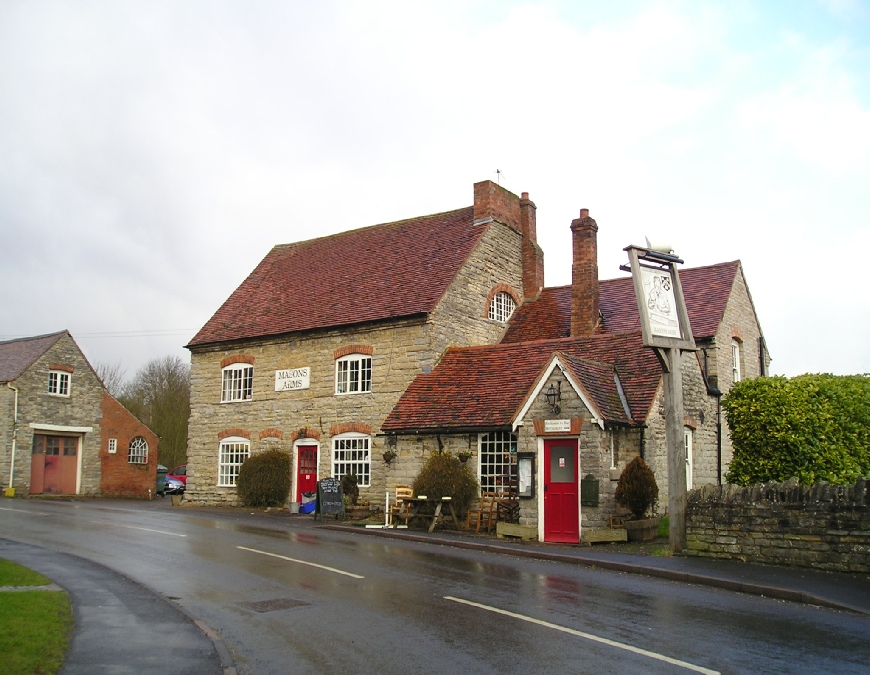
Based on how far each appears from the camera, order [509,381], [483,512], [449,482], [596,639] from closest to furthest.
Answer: [596,639]
[483,512]
[449,482]
[509,381]

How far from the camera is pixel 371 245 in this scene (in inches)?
1260

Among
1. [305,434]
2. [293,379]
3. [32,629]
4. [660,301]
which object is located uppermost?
[660,301]

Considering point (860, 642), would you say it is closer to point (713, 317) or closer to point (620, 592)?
point (620, 592)

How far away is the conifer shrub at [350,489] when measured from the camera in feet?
82.5

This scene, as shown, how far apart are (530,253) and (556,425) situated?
43.0ft

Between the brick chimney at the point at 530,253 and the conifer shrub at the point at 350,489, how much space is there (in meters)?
10.0

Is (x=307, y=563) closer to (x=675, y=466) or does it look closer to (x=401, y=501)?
(x=675, y=466)

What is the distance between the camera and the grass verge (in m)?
6.87

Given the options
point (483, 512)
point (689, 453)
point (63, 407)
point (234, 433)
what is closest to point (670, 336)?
point (689, 453)

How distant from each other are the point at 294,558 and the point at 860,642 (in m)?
9.23

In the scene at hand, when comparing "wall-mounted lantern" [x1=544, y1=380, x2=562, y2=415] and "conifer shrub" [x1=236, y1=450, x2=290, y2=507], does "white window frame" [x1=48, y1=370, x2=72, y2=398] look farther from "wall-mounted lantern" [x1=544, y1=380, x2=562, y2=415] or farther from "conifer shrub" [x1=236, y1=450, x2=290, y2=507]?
"wall-mounted lantern" [x1=544, y1=380, x2=562, y2=415]

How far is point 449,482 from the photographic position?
20609 mm

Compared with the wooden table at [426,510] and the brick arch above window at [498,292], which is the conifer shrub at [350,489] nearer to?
the wooden table at [426,510]

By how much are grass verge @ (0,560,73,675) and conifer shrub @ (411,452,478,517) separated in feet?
36.8
